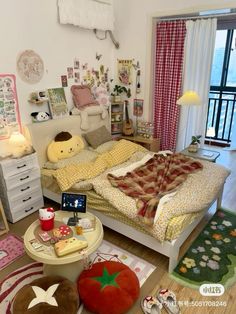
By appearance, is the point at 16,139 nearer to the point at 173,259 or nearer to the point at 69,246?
the point at 69,246

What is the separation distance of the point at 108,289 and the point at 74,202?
2.19 ft

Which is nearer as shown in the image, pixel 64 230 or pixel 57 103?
pixel 64 230

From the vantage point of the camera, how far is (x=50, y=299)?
1.49 metres

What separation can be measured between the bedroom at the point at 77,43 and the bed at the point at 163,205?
0.21 meters

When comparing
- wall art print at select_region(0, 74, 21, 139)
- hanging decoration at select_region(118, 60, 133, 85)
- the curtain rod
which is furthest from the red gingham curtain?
wall art print at select_region(0, 74, 21, 139)

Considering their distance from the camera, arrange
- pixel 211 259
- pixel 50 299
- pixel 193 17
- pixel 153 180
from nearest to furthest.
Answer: pixel 50 299, pixel 211 259, pixel 153 180, pixel 193 17

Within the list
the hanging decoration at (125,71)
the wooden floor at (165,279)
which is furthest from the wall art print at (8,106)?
the hanging decoration at (125,71)

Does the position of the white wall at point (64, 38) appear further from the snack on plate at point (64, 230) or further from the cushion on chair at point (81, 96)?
the snack on plate at point (64, 230)

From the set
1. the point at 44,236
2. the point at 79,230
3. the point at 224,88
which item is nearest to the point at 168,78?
the point at 224,88

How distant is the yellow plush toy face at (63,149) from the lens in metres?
2.93

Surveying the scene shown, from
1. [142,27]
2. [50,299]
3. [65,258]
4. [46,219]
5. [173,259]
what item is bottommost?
[173,259]

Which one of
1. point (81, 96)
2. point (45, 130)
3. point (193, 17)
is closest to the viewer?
point (45, 130)

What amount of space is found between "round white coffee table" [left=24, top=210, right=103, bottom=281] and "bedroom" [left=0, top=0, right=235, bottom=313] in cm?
49

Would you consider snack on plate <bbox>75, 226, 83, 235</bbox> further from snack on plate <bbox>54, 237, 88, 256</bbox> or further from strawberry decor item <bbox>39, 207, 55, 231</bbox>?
strawberry decor item <bbox>39, 207, 55, 231</bbox>
